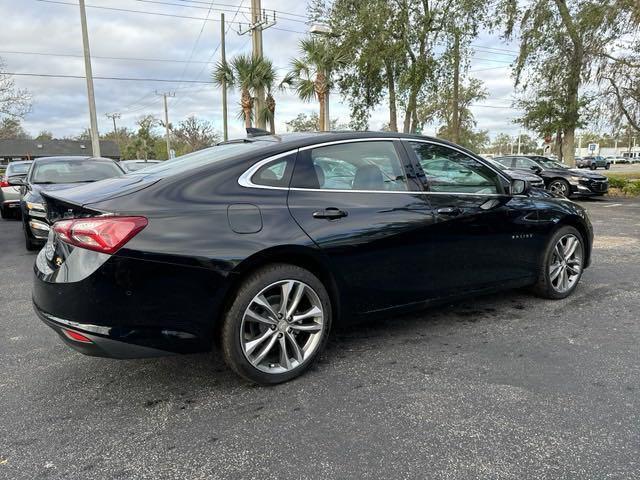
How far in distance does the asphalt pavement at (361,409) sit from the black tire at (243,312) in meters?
0.09

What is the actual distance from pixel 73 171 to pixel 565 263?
7140 millimetres

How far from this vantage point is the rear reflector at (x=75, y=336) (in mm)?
2453

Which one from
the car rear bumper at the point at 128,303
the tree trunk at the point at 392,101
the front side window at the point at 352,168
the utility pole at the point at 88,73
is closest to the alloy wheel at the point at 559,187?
the tree trunk at the point at 392,101

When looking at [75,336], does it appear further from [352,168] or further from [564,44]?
[564,44]

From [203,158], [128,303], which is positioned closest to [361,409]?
[128,303]

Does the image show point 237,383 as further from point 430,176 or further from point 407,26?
point 407,26

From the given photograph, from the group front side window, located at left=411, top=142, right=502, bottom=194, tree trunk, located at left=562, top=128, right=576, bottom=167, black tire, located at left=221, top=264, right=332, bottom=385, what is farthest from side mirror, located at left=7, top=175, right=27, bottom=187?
tree trunk, located at left=562, top=128, right=576, bottom=167

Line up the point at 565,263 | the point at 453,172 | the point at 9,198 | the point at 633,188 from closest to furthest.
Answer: the point at 453,172 → the point at 565,263 → the point at 9,198 → the point at 633,188

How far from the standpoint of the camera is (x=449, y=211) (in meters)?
3.57

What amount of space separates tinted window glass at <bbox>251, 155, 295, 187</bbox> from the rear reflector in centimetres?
127

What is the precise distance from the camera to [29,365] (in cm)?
322

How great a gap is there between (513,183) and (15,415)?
3949 mm

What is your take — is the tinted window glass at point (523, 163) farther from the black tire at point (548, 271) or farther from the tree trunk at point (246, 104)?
the black tire at point (548, 271)

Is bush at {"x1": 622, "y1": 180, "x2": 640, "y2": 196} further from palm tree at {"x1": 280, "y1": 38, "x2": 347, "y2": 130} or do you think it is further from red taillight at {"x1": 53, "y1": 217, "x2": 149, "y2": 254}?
red taillight at {"x1": 53, "y1": 217, "x2": 149, "y2": 254}
